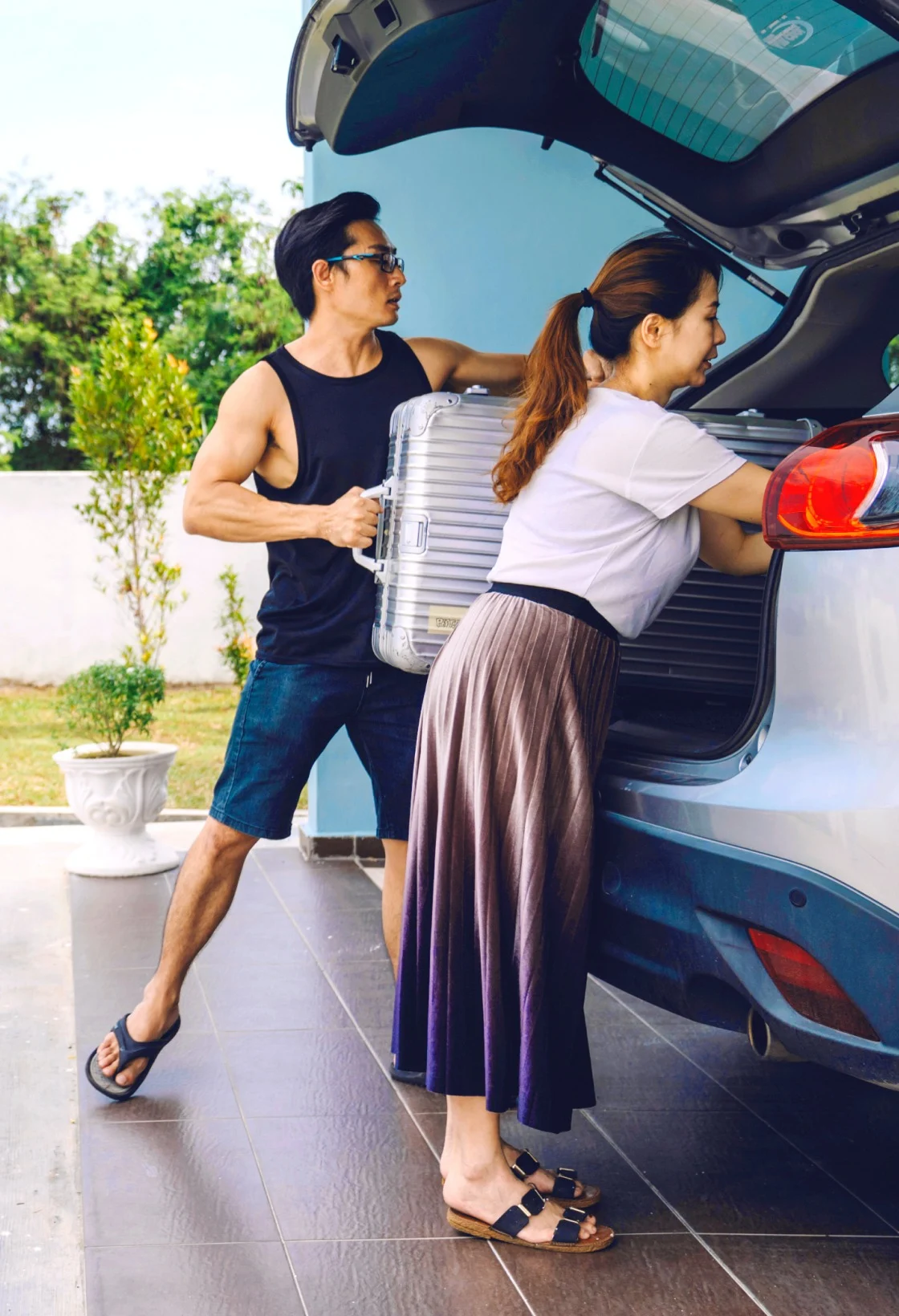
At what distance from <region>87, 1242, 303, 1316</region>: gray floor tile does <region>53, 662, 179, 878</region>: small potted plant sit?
3.02 meters

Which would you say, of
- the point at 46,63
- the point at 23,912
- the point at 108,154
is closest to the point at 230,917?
the point at 23,912

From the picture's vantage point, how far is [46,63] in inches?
880

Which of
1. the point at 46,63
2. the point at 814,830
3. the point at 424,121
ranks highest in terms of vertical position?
the point at 46,63

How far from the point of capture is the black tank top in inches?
120

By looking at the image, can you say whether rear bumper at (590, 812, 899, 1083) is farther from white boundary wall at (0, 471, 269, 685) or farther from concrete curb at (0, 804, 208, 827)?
white boundary wall at (0, 471, 269, 685)

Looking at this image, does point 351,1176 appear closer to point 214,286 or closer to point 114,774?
point 114,774

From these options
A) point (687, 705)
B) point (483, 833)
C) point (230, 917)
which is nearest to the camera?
point (483, 833)

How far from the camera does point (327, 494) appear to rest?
306 cm

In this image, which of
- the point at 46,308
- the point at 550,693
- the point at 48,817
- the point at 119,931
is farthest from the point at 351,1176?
the point at 46,308

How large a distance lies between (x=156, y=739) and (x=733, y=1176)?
7.91 meters

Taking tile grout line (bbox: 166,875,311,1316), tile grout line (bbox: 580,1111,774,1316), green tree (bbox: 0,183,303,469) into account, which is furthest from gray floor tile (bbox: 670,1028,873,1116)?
green tree (bbox: 0,183,303,469)

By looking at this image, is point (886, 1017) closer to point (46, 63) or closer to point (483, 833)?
point (483, 833)

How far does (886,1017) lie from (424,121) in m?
2.02

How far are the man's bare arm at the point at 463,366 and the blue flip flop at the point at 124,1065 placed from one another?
5.34ft
